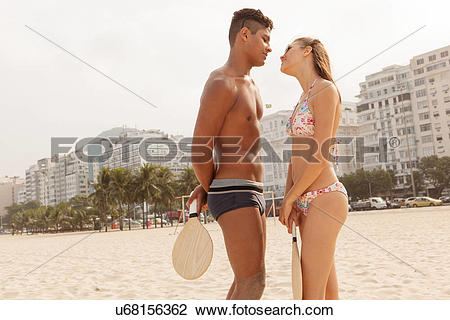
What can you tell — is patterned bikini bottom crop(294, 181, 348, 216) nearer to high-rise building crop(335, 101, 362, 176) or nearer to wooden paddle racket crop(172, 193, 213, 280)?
wooden paddle racket crop(172, 193, 213, 280)

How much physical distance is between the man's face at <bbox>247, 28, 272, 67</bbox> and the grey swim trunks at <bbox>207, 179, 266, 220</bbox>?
825 millimetres

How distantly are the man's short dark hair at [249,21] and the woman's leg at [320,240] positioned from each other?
3.86 feet

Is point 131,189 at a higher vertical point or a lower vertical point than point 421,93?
lower

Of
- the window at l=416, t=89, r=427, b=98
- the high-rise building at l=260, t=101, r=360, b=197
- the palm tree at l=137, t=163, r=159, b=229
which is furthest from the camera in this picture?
the high-rise building at l=260, t=101, r=360, b=197

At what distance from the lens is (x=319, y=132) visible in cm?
241

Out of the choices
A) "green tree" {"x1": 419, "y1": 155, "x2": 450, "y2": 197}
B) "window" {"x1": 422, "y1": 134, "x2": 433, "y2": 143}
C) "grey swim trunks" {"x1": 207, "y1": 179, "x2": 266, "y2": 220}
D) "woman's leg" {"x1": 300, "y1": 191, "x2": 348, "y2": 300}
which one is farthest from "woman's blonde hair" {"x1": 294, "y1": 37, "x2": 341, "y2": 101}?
"window" {"x1": 422, "y1": 134, "x2": 433, "y2": 143}

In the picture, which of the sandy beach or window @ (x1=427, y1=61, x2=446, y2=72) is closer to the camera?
the sandy beach

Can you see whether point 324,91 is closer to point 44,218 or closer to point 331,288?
point 331,288

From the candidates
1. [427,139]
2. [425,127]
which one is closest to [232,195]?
[427,139]

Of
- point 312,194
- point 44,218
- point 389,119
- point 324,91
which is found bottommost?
point 44,218

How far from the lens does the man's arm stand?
2.42 m

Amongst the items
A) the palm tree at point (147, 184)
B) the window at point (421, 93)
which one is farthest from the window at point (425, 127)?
the palm tree at point (147, 184)

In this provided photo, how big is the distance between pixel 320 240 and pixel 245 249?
0.45 meters

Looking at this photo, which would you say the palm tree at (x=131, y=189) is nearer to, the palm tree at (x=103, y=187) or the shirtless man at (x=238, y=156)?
the palm tree at (x=103, y=187)
